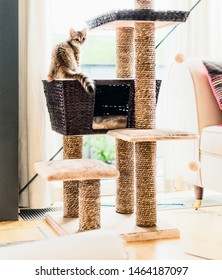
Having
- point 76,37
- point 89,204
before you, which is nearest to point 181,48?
point 76,37

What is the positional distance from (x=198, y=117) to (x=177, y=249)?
33.8 inches

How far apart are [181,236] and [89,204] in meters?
0.51

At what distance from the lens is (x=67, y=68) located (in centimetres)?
248

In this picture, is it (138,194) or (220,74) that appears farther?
(220,74)

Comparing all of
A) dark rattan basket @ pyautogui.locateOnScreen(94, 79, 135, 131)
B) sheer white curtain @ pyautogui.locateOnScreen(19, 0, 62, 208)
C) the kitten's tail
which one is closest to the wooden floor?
sheer white curtain @ pyautogui.locateOnScreen(19, 0, 62, 208)

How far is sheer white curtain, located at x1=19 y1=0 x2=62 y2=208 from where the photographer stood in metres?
2.95

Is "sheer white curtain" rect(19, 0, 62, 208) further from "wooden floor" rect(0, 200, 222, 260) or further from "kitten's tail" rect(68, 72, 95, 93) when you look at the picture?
"kitten's tail" rect(68, 72, 95, 93)

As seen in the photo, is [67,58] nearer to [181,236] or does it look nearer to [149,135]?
[149,135]

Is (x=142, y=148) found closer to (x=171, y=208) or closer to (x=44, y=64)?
(x=171, y=208)

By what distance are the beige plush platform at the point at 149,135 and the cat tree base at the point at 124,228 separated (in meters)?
0.43

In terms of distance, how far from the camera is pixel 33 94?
116 inches

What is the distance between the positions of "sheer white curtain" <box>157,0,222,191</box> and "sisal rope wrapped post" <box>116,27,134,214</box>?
853 mm
